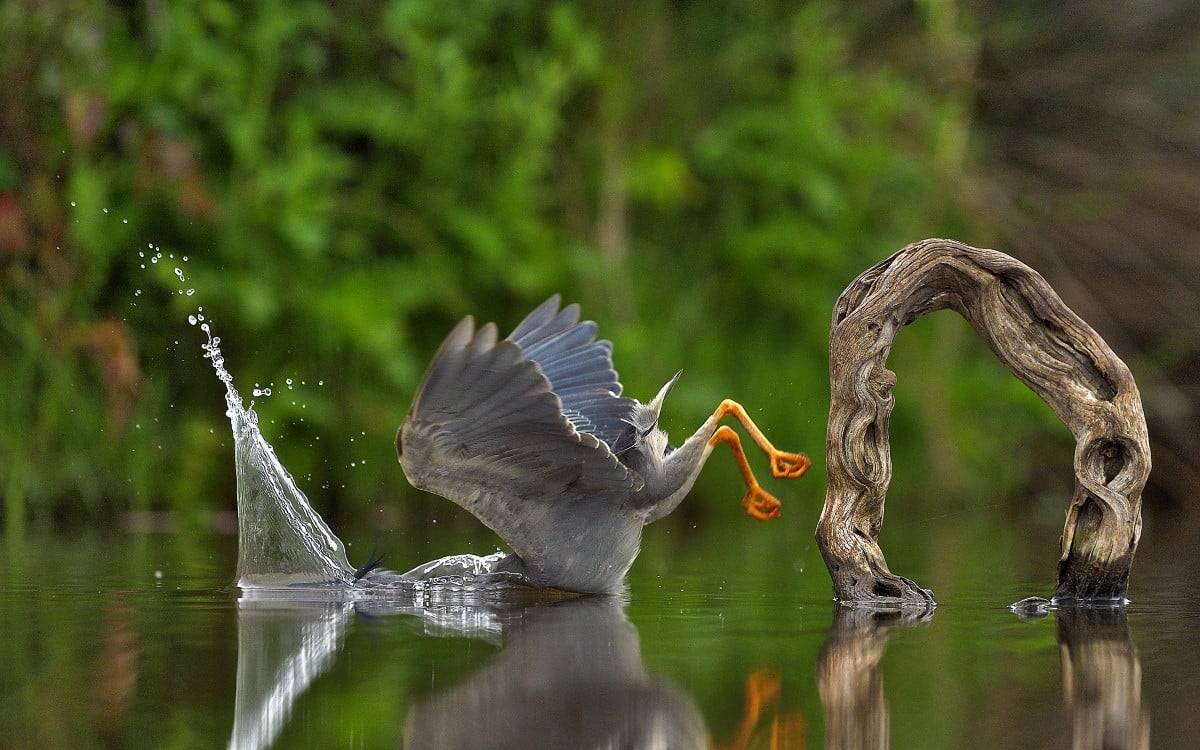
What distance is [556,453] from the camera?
407cm

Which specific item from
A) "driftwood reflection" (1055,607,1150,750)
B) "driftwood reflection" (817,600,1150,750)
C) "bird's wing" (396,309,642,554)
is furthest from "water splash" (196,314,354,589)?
"driftwood reflection" (1055,607,1150,750)

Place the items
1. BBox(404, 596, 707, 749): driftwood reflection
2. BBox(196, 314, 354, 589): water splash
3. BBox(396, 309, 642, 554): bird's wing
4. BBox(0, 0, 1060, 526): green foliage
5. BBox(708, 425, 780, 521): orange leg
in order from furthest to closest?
BBox(0, 0, 1060, 526): green foliage
BBox(196, 314, 354, 589): water splash
BBox(708, 425, 780, 521): orange leg
BBox(396, 309, 642, 554): bird's wing
BBox(404, 596, 707, 749): driftwood reflection

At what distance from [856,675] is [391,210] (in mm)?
5861

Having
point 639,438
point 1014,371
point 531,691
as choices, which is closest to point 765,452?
point 639,438

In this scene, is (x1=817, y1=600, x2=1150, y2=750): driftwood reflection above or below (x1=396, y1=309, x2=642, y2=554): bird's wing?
below

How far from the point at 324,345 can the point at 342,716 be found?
5.38 metres

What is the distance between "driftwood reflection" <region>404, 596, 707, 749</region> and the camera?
8.08 ft

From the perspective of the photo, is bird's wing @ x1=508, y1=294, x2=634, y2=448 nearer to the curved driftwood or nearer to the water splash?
the curved driftwood

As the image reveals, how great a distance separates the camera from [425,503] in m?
8.02

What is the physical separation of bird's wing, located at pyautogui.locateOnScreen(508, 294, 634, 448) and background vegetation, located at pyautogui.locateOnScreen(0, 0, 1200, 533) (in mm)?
3455

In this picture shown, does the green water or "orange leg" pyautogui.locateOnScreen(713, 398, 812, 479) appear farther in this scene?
"orange leg" pyautogui.locateOnScreen(713, 398, 812, 479)

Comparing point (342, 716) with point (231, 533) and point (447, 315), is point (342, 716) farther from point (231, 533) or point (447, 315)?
point (447, 315)

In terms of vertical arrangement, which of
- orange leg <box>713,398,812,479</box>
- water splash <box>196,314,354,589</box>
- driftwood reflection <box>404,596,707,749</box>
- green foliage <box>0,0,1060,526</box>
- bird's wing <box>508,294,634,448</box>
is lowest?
driftwood reflection <box>404,596,707,749</box>

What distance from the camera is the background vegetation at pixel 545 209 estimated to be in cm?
767
